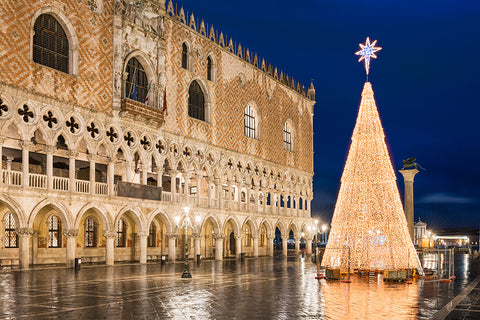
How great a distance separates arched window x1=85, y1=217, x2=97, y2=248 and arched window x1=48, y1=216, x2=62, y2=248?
1.76m

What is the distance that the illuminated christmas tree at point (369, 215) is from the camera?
1838cm

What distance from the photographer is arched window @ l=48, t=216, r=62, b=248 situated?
98.6 ft

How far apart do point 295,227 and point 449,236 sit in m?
48.8

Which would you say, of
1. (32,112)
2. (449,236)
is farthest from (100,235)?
(449,236)

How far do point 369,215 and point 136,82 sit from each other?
17420 millimetres

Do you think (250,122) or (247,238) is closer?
(250,122)

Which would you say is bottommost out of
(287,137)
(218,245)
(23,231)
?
(218,245)

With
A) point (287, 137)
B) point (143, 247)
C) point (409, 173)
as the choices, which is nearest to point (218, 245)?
point (143, 247)

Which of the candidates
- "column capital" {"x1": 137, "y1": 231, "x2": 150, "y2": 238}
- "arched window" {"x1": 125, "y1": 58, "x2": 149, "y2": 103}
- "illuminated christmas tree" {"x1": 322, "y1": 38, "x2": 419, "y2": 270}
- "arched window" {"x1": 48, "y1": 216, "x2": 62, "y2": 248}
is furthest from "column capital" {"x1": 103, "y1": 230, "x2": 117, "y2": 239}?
"illuminated christmas tree" {"x1": 322, "y1": 38, "x2": 419, "y2": 270}

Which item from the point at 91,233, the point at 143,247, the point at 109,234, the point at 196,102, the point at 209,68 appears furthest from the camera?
the point at 209,68

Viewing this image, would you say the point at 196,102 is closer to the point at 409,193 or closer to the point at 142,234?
the point at 142,234

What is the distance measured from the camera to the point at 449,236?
86.6m

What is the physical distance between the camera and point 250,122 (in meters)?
41.9

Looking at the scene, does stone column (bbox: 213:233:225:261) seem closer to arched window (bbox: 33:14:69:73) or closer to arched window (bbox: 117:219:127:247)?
arched window (bbox: 117:219:127:247)
